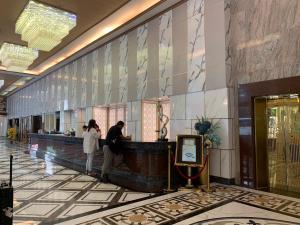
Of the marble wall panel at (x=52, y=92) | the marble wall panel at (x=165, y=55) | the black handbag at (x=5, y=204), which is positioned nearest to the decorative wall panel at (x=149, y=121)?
the marble wall panel at (x=165, y=55)

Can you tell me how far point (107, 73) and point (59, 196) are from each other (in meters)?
5.71

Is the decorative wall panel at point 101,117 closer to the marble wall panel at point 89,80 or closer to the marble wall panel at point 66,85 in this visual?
the marble wall panel at point 89,80

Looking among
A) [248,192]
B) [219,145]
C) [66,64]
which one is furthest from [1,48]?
[248,192]

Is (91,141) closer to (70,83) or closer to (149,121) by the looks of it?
(149,121)

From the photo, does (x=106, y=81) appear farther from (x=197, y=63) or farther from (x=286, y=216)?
(x=286, y=216)

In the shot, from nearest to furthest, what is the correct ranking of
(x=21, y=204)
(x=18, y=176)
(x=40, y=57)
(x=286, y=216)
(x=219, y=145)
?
1. (x=286, y=216)
2. (x=21, y=204)
3. (x=219, y=145)
4. (x=18, y=176)
5. (x=40, y=57)

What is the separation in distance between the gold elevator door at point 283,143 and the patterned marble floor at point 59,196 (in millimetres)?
2644

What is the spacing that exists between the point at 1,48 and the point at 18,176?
5.49 meters

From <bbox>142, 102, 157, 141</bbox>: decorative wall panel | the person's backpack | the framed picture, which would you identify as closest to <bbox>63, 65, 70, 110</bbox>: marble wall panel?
<bbox>142, 102, 157, 141</bbox>: decorative wall panel

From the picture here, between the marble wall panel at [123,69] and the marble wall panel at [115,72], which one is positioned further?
the marble wall panel at [115,72]

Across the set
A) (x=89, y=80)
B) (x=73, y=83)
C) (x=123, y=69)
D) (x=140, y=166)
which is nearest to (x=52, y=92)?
(x=73, y=83)

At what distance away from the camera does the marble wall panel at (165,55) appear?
6867 mm

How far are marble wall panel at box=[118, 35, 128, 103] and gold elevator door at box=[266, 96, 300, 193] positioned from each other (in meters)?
4.68

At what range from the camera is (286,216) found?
3547mm
